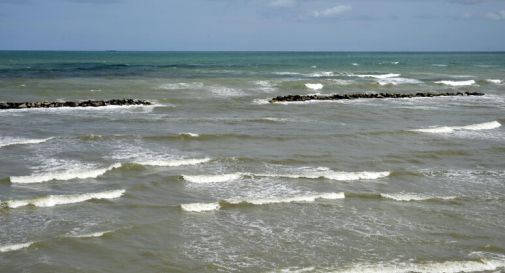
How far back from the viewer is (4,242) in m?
11.6

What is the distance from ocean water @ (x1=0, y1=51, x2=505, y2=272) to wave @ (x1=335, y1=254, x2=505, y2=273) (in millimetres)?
37

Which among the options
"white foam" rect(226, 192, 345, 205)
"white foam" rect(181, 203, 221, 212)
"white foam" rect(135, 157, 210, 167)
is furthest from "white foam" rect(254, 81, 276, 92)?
"white foam" rect(181, 203, 221, 212)

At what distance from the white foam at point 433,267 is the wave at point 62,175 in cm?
934

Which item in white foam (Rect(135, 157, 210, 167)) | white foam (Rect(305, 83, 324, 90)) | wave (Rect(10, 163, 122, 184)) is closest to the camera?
wave (Rect(10, 163, 122, 184))

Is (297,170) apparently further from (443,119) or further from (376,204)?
(443,119)

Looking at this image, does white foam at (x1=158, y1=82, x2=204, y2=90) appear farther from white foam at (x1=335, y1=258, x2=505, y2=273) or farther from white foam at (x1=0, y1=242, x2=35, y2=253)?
white foam at (x1=335, y1=258, x2=505, y2=273)

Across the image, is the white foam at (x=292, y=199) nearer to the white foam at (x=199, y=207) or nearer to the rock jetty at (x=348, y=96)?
the white foam at (x=199, y=207)

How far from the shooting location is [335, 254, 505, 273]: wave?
10.7 meters

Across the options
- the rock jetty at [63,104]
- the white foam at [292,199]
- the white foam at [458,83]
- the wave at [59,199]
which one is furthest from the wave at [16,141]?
Answer: the white foam at [458,83]

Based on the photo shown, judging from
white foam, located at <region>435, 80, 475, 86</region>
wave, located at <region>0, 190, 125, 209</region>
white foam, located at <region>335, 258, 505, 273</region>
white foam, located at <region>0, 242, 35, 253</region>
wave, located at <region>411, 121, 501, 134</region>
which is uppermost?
white foam, located at <region>435, 80, 475, 86</region>

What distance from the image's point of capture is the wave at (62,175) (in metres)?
16.4

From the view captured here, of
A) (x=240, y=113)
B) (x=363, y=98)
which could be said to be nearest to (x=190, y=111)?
(x=240, y=113)

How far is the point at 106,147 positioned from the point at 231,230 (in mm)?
10081

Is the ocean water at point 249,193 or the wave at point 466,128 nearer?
the ocean water at point 249,193
